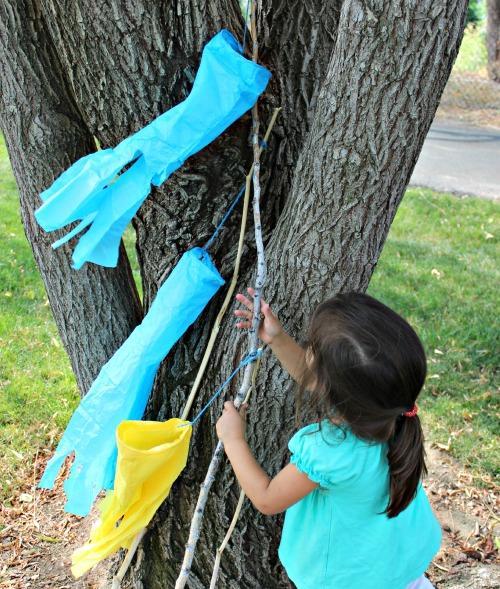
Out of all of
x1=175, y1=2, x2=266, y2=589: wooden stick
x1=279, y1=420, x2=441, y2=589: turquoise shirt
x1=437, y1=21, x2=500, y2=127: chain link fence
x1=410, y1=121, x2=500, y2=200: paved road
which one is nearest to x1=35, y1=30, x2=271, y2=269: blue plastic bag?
x1=175, y1=2, x2=266, y2=589: wooden stick

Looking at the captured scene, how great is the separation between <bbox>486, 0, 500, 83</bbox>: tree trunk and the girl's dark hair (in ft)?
43.8

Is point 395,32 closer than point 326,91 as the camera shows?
Yes

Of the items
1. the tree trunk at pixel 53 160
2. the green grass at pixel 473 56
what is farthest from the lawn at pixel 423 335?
the green grass at pixel 473 56

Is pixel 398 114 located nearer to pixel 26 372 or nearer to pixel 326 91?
pixel 326 91

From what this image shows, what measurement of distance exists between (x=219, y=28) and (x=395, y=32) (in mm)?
466

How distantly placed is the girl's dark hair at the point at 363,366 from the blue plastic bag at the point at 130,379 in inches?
18.3

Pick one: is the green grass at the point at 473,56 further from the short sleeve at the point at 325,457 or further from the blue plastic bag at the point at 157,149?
the short sleeve at the point at 325,457

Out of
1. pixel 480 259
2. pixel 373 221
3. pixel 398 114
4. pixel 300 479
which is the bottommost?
pixel 480 259

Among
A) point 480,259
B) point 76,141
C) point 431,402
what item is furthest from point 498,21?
point 76,141

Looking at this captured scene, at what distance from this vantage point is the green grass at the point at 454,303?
138 inches

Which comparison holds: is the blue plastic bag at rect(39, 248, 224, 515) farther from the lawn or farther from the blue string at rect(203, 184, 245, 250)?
the lawn

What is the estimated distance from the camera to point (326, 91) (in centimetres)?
180

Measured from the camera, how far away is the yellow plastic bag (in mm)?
1834

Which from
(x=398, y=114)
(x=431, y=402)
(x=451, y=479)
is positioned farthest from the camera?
(x=431, y=402)
